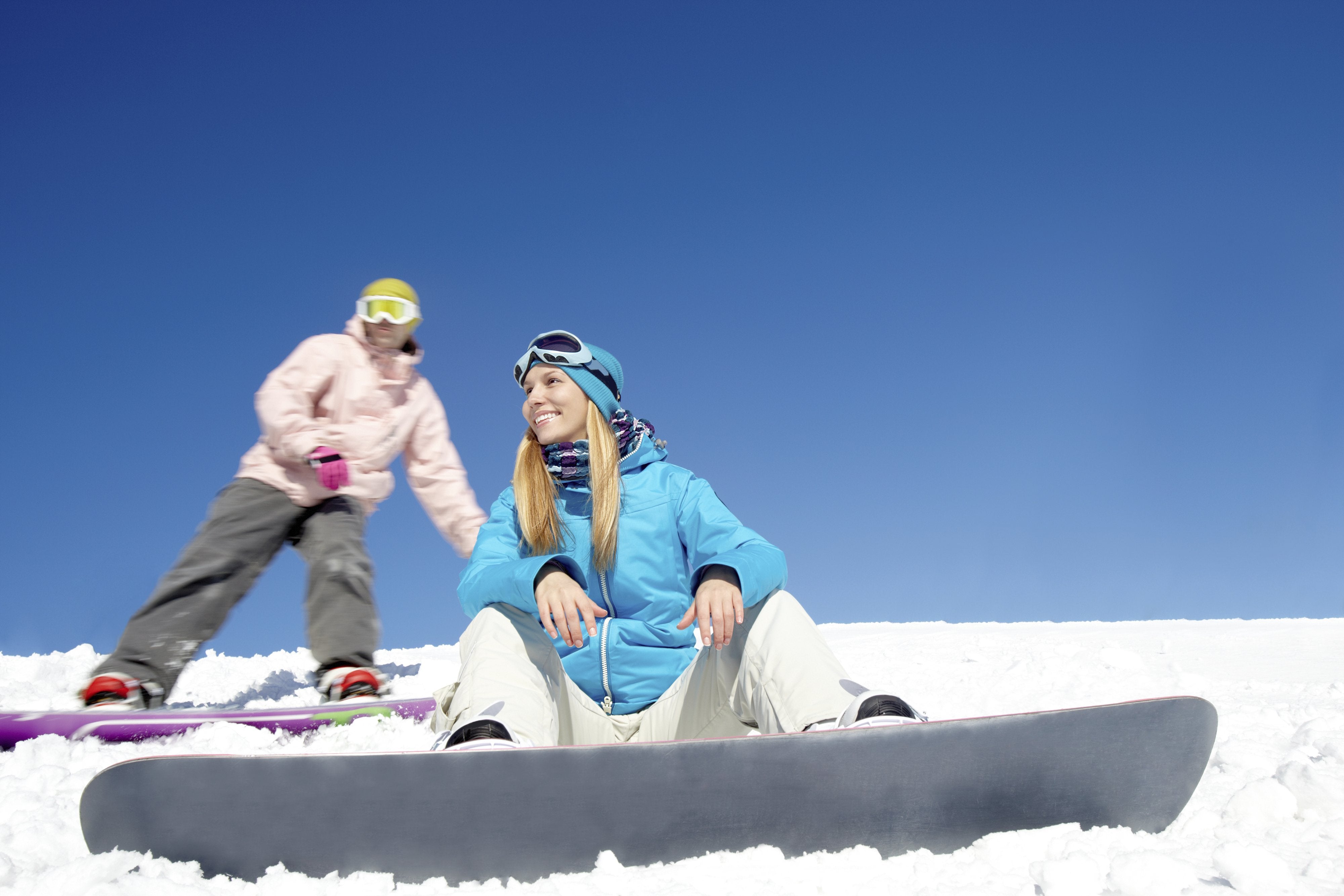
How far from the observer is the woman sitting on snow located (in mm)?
1916

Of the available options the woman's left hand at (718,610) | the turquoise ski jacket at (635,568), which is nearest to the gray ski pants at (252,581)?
the turquoise ski jacket at (635,568)

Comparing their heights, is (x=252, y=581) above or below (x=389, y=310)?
below

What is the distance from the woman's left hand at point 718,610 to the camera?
1974 millimetres

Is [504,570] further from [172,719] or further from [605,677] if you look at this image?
[172,719]

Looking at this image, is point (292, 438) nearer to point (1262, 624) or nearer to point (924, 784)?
point (924, 784)

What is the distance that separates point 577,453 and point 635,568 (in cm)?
42

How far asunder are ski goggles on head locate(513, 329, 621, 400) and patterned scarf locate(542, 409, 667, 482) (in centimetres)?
19

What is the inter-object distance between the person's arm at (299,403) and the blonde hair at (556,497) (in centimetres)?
190

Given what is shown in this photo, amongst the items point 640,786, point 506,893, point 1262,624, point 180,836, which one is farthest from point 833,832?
point 1262,624

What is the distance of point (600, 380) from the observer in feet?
9.18

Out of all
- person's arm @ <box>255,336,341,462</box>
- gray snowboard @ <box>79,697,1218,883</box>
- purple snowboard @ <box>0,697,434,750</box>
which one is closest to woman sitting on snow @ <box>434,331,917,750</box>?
gray snowboard @ <box>79,697,1218,883</box>

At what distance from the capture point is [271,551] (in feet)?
13.7

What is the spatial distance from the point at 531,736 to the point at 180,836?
2.27 feet

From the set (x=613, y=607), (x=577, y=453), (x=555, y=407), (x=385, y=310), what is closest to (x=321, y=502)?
(x=385, y=310)
